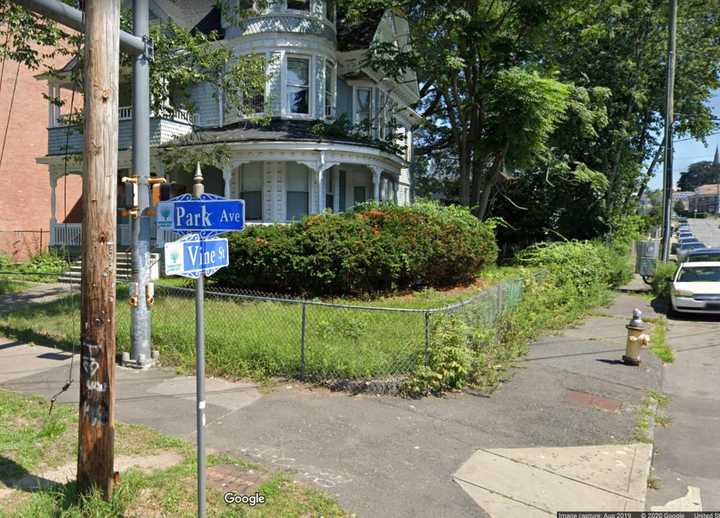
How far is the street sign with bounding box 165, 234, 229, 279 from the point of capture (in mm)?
3297

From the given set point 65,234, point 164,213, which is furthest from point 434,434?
point 65,234

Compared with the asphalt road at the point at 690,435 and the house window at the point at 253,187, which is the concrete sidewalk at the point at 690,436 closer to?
the asphalt road at the point at 690,435

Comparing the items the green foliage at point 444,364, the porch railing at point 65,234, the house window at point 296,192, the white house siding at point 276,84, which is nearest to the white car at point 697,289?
the green foliage at point 444,364

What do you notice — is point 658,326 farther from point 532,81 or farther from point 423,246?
point 532,81

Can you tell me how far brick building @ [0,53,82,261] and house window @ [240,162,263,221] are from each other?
333 inches

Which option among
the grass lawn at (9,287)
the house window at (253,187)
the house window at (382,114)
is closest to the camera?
the grass lawn at (9,287)

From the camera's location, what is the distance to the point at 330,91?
60.5 feet

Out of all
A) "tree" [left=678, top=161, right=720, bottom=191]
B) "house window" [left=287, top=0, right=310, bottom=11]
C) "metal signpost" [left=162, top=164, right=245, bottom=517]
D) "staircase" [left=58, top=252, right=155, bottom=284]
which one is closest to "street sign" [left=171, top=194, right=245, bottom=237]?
"metal signpost" [left=162, top=164, right=245, bottom=517]

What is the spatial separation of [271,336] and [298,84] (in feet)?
39.8

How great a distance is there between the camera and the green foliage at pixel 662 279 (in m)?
15.5

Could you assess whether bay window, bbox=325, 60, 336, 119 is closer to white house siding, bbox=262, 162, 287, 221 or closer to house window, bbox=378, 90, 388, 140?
house window, bbox=378, 90, 388, 140

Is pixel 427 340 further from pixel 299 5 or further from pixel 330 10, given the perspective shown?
pixel 330 10

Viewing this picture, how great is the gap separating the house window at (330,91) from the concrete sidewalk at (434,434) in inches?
506

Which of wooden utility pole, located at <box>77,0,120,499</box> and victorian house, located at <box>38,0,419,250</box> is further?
victorian house, located at <box>38,0,419,250</box>
